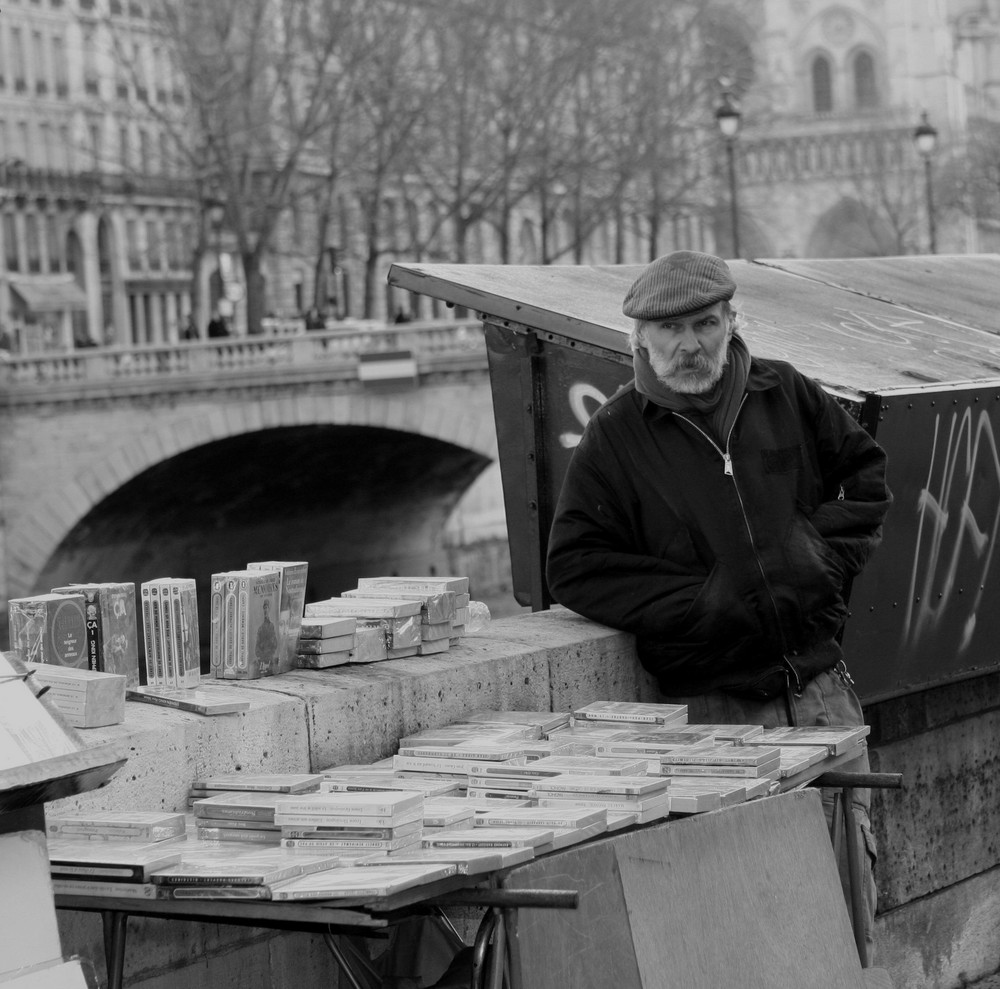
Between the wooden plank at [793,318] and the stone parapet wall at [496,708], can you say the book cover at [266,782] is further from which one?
the wooden plank at [793,318]

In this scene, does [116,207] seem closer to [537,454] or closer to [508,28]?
[508,28]

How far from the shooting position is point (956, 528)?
5.41m

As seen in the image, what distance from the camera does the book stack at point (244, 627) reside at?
414 cm

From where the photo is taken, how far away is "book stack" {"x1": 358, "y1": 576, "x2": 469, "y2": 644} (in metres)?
4.60

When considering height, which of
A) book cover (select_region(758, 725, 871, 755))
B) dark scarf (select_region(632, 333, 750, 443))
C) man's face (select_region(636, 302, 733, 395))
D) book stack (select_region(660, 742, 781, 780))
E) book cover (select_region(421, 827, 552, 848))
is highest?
man's face (select_region(636, 302, 733, 395))

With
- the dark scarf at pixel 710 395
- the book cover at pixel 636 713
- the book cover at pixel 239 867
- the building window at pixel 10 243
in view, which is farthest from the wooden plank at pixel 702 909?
the building window at pixel 10 243

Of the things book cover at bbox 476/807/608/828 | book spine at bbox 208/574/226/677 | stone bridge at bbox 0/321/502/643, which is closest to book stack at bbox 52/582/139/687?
book spine at bbox 208/574/226/677

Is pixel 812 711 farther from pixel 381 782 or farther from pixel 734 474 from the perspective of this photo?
pixel 381 782

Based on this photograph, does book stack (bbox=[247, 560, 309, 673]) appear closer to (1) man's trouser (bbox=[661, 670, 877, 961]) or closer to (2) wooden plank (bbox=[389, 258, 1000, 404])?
(1) man's trouser (bbox=[661, 670, 877, 961])

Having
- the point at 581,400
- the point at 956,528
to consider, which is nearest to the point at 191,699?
the point at 581,400

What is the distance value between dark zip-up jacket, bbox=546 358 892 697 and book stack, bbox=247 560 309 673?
1.88 feet

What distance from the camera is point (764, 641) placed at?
4359 mm

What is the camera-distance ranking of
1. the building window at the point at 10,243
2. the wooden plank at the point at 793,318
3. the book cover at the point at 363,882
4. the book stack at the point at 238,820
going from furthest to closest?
the building window at the point at 10,243, the wooden plank at the point at 793,318, the book stack at the point at 238,820, the book cover at the point at 363,882

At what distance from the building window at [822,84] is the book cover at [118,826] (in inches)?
2848
